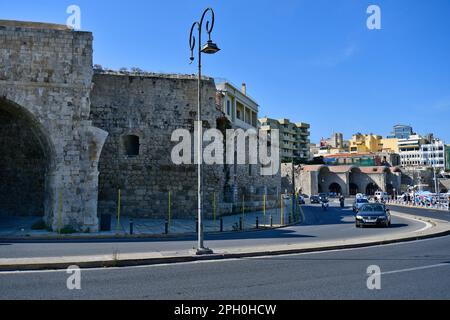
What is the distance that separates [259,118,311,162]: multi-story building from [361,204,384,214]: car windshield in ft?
224

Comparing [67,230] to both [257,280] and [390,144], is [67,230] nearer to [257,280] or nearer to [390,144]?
[257,280]

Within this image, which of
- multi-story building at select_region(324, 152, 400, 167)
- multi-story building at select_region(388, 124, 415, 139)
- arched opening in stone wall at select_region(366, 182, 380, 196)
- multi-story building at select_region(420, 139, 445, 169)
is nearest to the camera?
arched opening in stone wall at select_region(366, 182, 380, 196)

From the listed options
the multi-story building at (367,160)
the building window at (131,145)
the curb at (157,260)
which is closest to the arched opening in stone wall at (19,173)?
the building window at (131,145)

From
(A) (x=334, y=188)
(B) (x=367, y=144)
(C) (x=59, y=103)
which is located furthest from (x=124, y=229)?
(B) (x=367, y=144)

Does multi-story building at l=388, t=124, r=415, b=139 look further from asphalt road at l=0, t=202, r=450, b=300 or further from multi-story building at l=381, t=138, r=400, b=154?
asphalt road at l=0, t=202, r=450, b=300

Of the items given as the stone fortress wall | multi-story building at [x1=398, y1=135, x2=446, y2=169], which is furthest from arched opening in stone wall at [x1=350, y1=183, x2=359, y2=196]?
the stone fortress wall

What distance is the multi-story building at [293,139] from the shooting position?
95.3 m

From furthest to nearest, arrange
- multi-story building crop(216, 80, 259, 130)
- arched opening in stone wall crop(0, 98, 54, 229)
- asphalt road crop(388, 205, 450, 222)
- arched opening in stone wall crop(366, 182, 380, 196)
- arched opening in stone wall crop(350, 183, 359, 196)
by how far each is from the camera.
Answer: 1. arched opening in stone wall crop(350, 183, 359, 196)
2. arched opening in stone wall crop(366, 182, 380, 196)
3. multi-story building crop(216, 80, 259, 130)
4. asphalt road crop(388, 205, 450, 222)
5. arched opening in stone wall crop(0, 98, 54, 229)

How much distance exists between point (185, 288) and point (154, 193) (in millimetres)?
18049

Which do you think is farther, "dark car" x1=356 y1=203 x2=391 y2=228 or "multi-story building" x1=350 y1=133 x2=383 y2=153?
"multi-story building" x1=350 y1=133 x2=383 y2=153

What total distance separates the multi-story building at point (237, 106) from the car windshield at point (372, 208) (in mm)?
21826

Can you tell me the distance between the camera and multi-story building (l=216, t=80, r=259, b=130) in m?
43.8
